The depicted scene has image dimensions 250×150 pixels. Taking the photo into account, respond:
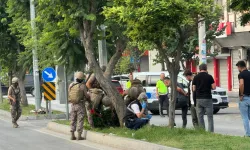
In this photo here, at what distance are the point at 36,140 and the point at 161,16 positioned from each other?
5.81 meters

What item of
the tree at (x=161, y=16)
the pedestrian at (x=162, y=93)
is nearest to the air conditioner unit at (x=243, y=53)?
the pedestrian at (x=162, y=93)

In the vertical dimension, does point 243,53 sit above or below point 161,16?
below

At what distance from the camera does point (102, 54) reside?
742 inches

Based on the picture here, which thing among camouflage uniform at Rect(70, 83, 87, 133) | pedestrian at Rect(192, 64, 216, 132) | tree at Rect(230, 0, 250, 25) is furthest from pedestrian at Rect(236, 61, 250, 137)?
camouflage uniform at Rect(70, 83, 87, 133)

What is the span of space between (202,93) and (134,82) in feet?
9.35

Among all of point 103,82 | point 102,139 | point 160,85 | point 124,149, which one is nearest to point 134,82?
point 103,82

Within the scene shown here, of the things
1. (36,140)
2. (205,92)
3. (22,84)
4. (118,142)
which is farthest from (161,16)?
(22,84)

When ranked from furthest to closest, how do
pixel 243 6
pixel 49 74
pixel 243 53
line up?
pixel 243 53 → pixel 49 74 → pixel 243 6

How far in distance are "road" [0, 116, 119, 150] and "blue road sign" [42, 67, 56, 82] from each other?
126 inches

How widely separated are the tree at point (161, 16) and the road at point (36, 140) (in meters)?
2.79

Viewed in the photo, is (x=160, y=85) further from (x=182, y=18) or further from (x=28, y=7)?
(x=182, y=18)

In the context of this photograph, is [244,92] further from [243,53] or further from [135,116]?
[243,53]

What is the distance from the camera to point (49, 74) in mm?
24094

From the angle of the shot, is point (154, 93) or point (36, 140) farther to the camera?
point (154, 93)
